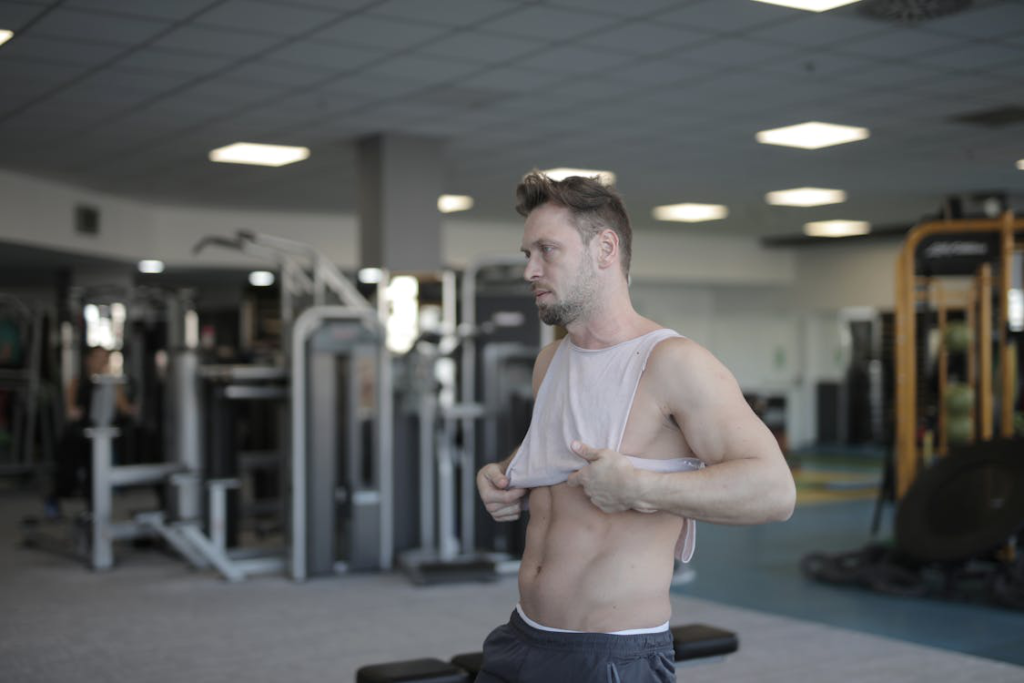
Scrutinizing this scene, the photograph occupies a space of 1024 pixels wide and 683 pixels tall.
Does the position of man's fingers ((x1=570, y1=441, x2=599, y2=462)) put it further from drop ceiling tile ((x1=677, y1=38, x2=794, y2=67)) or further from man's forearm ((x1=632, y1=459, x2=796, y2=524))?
drop ceiling tile ((x1=677, y1=38, x2=794, y2=67))

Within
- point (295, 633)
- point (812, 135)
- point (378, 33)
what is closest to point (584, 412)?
point (295, 633)

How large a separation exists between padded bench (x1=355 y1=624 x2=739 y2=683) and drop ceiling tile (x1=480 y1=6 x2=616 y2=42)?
2.95m

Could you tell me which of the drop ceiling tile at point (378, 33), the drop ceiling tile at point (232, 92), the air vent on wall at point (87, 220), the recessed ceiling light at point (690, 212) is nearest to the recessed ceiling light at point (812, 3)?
the drop ceiling tile at point (378, 33)

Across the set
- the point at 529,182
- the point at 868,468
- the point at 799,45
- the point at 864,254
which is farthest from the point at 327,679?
the point at 864,254

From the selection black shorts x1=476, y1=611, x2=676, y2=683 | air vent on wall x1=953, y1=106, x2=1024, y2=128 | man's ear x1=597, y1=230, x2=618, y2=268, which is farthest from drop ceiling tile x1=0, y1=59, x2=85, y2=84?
air vent on wall x1=953, y1=106, x2=1024, y2=128

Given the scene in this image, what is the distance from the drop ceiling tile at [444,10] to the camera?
4910 millimetres

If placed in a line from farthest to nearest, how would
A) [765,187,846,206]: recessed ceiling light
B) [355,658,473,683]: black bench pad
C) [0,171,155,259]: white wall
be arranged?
[765,187,846,206]: recessed ceiling light, [0,171,155,259]: white wall, [355,658,473,683]: black bench pad

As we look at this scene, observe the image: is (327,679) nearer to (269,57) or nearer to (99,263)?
(269,57)

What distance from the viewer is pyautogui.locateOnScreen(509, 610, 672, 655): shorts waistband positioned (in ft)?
6.00

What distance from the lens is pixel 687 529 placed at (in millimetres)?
1941

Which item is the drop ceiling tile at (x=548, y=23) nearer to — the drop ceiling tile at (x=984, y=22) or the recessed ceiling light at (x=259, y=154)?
the drop ceiling tile at (x=984, y=22)

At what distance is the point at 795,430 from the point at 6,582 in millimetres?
11954

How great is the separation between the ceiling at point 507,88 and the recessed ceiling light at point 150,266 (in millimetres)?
1277

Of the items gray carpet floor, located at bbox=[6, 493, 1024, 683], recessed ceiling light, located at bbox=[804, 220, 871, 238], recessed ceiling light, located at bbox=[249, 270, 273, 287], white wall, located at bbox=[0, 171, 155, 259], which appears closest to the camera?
gray carpet floor, located at bbox=[6, 493, 1024, 683]
